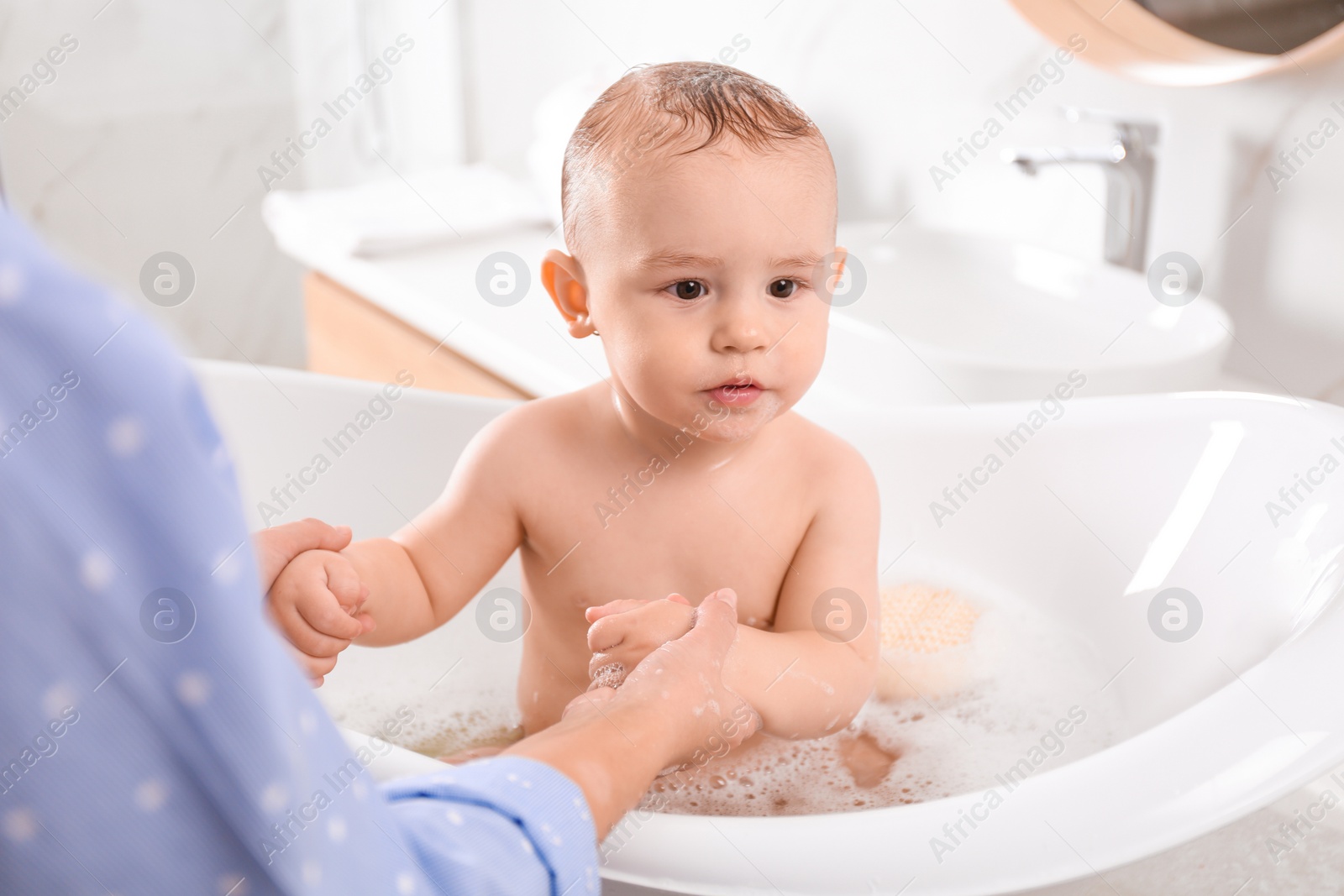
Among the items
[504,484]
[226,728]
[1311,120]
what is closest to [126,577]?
[226,728]

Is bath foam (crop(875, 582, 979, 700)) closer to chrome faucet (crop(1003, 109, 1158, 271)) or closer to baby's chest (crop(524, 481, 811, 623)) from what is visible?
baby's chest (crop(524, 481, 811, 623))

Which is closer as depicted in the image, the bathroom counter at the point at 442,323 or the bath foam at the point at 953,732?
the bath foam at the point at 953,732

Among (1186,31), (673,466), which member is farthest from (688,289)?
(1186,31)

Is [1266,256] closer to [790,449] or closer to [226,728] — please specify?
[790,449]

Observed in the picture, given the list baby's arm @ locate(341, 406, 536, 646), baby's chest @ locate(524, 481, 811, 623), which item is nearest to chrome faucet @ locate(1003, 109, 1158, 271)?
baby's chest @ locate(524, 481, 811, 623)

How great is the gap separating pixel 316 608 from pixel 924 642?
0.72 meters

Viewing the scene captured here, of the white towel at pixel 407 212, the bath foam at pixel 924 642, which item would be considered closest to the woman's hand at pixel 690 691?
the bath foam at pixel 924 642

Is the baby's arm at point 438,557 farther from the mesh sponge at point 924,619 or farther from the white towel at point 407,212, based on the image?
the white towel at point 407,212

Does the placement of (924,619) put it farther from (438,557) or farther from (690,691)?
(690,691)

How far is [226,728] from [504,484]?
2.16ft

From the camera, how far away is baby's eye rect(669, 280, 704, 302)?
32.0 inches

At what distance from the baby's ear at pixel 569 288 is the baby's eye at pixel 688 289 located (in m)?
0.11

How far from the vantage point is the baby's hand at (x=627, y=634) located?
0.70 metres

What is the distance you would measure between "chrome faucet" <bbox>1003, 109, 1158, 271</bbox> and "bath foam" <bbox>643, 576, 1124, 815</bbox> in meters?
0.58
